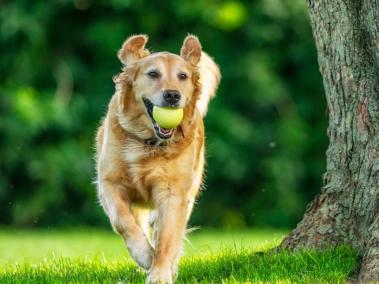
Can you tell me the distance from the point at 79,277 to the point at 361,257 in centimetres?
184

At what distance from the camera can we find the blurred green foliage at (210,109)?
19.1m

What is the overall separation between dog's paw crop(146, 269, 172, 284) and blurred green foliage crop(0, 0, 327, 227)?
12.2 meters

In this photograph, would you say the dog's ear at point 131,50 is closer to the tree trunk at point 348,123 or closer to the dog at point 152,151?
the dog at point 152,151

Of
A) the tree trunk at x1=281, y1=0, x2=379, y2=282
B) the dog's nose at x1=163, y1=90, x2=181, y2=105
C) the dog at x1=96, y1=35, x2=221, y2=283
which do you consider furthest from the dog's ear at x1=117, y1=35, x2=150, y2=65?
the tree trunk at x1=281, y1=0, x2=379, y2=282

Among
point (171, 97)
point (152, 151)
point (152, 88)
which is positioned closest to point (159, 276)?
point (152, 151)

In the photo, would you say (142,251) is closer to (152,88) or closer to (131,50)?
(152,88)

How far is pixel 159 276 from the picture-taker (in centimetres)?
657

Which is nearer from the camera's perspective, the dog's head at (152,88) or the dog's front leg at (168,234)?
the dog's front leg at (168,234)

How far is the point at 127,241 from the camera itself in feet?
22.3

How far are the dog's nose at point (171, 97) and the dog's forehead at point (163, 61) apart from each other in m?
0.27

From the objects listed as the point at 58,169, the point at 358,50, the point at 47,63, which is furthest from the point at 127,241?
the point at 47,63

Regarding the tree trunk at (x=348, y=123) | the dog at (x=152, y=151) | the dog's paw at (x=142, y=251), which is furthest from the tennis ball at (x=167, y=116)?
the tree trunk at (x=348, y=123)

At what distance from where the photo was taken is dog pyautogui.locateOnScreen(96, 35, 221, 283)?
6.91 meters

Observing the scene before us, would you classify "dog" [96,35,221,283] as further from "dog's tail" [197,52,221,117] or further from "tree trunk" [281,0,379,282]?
"dog's tail" [197,52,221,117]
